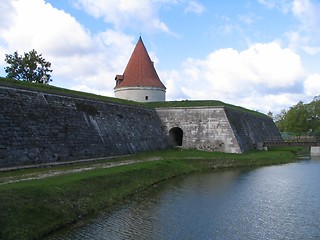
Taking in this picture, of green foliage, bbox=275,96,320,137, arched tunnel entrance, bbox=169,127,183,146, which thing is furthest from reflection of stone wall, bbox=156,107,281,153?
green foliage, bbox=275,96,320,137

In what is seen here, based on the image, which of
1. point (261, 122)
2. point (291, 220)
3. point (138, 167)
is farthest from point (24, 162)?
point (261, 122)

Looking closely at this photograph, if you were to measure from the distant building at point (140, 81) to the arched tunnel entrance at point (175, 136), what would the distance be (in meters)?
4.57

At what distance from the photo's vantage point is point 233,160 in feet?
74.4

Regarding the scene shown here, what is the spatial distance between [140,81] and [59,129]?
60.2 feet

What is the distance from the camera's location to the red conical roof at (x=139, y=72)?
34375 millimetres

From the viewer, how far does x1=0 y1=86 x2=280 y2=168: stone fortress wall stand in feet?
47.0

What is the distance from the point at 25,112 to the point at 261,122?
29720mm

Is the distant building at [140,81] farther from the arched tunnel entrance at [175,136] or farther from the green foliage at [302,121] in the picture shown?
the green foliage at [302,121]

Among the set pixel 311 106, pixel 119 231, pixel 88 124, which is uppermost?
pixel 311 106

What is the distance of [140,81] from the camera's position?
34281 mm

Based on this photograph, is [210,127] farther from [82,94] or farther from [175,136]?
[82,94]

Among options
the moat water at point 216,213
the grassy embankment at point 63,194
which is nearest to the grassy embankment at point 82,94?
the grassy embankment at point 63,194

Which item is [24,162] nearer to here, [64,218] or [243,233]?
[64,218]

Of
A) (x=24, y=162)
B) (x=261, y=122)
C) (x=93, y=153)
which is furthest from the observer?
(x=261, y=122)
